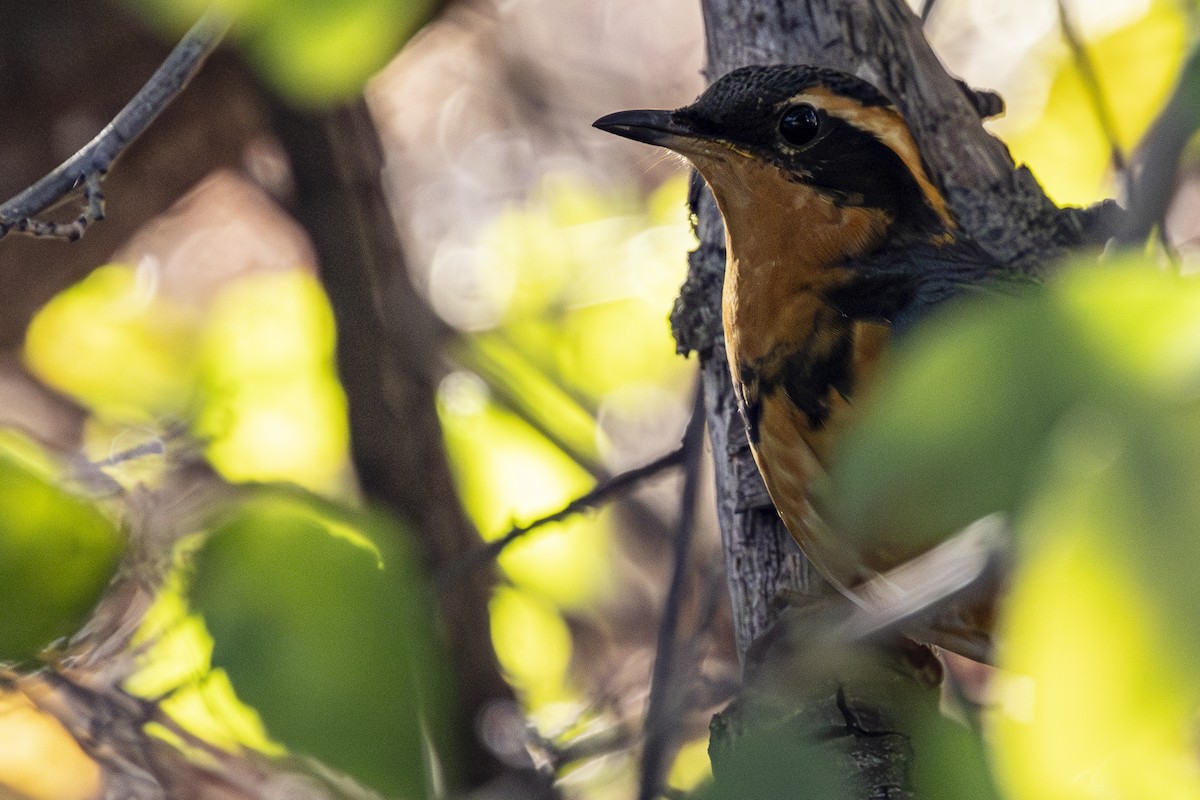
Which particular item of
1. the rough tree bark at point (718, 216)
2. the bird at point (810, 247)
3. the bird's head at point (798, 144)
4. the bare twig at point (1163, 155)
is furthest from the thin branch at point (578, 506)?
the bare twig at point (1163, 155)

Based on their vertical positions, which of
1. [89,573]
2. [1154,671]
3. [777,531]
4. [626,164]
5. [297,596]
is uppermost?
[626,164]

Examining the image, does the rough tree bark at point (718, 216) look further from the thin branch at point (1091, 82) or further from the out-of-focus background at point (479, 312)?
the out-of-focus background at point (479, 312)

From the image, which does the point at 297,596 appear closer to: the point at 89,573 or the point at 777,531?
the point at 89,573

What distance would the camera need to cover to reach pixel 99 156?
5.80ft

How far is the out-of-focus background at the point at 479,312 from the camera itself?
3.28 m

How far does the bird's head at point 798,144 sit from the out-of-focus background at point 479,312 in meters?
0.96

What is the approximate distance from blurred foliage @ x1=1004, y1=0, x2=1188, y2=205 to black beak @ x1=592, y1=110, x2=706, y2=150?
4.26 ft

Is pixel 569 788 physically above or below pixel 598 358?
below

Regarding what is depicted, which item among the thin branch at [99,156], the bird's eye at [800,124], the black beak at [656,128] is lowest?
the bird's eye at [800,124]

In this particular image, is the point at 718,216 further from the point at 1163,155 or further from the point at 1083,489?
the point at 1083,489

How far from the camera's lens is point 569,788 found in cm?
200

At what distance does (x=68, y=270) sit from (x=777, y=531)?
244cm

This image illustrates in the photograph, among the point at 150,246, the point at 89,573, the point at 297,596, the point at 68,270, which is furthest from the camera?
the point at 150,246

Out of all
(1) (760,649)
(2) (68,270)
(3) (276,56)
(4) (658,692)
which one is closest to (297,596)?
(3) (276,56)
